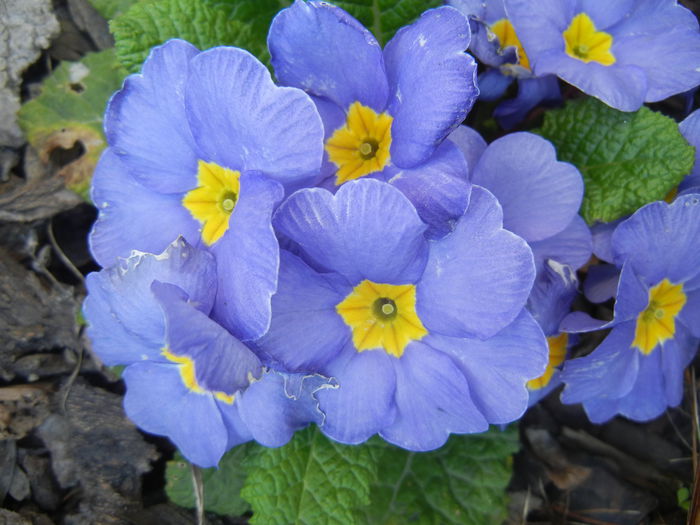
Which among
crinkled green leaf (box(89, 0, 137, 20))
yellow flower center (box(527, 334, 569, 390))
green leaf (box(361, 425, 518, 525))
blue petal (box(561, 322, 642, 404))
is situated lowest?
green leaf (box(361, 425, 518, 525))

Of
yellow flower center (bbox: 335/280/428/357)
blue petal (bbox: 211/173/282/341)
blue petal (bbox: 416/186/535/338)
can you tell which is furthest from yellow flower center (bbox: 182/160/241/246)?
blue petal (bbox: 416/186/535/338)

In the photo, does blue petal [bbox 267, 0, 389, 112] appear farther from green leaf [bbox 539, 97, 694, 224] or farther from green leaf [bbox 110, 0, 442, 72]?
green leaf [bbox 539, 97, 694, 224]

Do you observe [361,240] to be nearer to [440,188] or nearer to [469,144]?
[440,188]

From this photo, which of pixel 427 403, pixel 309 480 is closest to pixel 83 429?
pixel 309 480

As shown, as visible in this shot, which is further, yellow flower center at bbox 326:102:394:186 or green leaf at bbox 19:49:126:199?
green leaf at bbox 19:49:126:199

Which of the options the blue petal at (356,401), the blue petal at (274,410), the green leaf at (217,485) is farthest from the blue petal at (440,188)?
the green leaf at (217,485)

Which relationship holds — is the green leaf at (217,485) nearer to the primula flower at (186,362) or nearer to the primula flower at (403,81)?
the primula flower at (186,362)
